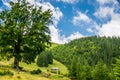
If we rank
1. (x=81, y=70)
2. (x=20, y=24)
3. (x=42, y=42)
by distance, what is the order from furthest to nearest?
(x=81, y=70) → (x=42, y=42) → (x=20, y=24)

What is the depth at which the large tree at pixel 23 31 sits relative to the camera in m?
59.9

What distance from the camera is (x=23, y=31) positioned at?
2381 inches

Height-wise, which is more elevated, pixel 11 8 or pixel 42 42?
pixel 11 8

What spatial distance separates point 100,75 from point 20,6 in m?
74.5

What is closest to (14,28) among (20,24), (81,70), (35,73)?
(20,24)

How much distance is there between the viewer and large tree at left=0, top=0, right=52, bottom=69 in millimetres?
59875

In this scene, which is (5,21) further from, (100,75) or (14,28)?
(100,75)

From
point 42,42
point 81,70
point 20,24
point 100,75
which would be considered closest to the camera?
point 20,24

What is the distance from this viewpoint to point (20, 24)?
58469 mm

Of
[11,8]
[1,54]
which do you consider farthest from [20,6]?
[1,54]

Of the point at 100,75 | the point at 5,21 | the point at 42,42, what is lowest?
the point at 100,75

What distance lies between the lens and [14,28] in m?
59.0

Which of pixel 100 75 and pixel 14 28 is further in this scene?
pixel 100 75

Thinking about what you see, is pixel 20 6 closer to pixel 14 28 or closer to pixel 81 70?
pixel 14 28
